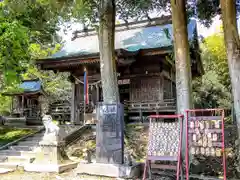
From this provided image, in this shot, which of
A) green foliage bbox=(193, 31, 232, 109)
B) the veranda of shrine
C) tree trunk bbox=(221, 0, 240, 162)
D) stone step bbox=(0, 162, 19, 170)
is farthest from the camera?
green foliage bbox=(193, 31, 232, 109)

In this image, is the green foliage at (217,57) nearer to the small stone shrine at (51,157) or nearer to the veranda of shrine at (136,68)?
the veranda of shrine at (136,68)

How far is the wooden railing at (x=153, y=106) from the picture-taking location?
12.1m

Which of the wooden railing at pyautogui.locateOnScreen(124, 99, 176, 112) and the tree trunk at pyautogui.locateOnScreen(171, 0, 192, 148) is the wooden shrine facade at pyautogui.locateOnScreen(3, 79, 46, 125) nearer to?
the wooden railing at pyautogui.locateOnScreen(124, 99, 176, 112)

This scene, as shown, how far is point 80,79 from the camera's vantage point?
1454cm

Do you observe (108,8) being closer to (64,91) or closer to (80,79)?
(80,79)

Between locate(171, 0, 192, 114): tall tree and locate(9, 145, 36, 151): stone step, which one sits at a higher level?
locate(171, 0, 192, 114): tall tree

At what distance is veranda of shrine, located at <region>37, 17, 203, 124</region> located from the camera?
12.0m

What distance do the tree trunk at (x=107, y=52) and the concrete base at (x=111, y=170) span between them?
2019mm

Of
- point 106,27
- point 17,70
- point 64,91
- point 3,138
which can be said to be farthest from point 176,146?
point 64,91

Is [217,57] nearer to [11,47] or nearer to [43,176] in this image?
[11,47]

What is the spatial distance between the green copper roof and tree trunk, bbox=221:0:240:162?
18.4 feet

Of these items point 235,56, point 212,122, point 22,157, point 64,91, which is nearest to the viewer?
point 212,122

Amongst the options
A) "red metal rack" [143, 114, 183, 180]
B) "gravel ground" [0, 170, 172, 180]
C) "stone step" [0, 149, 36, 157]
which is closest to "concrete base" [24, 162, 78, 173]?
"gravel ground" [0, 170, 172, 180]

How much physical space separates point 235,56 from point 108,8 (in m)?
3.91
